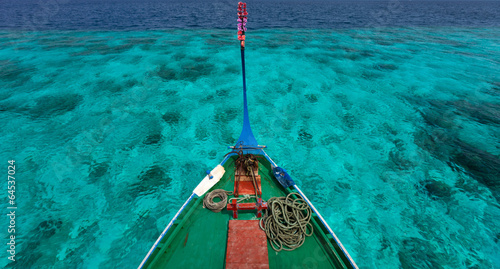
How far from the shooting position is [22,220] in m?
12.7

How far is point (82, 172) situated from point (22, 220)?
13.6 ft

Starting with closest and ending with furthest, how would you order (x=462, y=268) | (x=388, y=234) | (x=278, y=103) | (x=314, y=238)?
1. (x=314, y=238)
2. (x=462, y=268)
3. (x=388, y=234)
4. (x=278, y=103)

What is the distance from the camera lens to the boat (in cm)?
785

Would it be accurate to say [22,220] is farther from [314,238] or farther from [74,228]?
[314,238]

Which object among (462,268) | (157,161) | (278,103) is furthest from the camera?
(278,103)

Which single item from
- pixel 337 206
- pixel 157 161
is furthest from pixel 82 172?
pixel 337 206

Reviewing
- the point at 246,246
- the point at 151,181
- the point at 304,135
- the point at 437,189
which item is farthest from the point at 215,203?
the point at 437,189

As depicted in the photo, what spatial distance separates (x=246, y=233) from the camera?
27.1 feet

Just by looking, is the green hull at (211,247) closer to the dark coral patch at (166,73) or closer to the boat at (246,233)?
the boat at (246,233)

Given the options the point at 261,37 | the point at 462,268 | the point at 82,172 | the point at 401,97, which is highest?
the point at 261,37

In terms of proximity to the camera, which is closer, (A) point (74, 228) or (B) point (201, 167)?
(A) point (74, 228)

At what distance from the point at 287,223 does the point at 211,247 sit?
339cm

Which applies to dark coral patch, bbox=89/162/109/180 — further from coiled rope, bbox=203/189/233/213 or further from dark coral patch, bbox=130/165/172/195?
coiled rope, bbox=203/189/233/213

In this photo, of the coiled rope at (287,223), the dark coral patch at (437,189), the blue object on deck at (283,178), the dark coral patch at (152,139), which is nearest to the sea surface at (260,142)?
the dark coral patch at (437,189)
